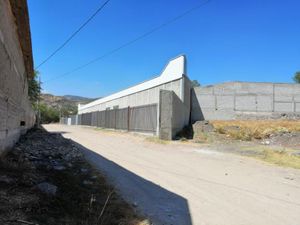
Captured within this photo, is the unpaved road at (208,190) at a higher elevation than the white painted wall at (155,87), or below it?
below

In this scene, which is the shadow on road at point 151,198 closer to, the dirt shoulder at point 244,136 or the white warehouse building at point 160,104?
the dirt shoulder at point 244,136

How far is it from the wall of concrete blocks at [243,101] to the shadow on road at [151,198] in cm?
2230

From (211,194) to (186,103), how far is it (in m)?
22.0

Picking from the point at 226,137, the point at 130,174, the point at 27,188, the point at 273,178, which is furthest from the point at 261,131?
the point at 27,188

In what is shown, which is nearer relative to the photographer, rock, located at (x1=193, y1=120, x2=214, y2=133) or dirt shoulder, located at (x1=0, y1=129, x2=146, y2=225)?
dirt shoulder, located at (x1=0, y1=129, x2=146, y2=225)

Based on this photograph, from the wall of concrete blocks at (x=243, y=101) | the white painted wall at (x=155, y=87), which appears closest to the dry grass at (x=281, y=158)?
the white painted wall at (x=155, y=87)

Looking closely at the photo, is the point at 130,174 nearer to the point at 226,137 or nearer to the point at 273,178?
the point at 273,178

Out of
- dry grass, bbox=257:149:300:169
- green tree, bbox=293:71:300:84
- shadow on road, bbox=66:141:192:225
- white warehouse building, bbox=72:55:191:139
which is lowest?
shadow on road, bbox=66:141:192:225

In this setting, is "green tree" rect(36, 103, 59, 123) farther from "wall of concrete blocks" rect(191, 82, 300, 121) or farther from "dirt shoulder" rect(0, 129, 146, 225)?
Answer: "dirt shoulder" rect(0, 129, 146, 225)

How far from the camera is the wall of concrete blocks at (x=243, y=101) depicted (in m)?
31.7

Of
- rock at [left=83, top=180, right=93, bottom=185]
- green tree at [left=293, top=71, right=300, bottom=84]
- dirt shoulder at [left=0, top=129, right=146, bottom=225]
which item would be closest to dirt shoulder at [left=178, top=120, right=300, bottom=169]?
rock at [left=83, top=180, right=93, bottom=185]

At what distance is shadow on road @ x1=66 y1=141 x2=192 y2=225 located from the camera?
5.85 m

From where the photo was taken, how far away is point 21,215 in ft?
15.0

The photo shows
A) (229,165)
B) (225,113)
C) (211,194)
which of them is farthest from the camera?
(225,113)
